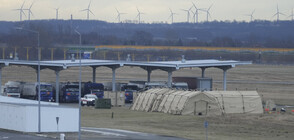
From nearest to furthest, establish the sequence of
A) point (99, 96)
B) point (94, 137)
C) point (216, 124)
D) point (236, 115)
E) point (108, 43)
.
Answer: point (94, 137), point (216, 124), point (236, 115), point (99, 96), point (108, 43)

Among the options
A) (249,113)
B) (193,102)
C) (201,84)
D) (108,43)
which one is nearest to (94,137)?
(193,102)

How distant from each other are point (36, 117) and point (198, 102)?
18852mm

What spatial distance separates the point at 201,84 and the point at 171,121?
72.2 ft

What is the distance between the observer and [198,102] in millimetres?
52156

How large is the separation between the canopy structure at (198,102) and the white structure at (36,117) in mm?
15722

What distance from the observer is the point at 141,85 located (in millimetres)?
72188

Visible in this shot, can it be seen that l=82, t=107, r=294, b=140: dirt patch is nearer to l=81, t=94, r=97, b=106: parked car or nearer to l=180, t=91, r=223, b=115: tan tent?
l=180, t=91, r=223, b=115: tan tent

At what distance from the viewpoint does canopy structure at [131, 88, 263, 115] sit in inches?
2053

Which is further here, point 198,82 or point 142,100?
point 198,82

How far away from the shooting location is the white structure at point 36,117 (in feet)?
123

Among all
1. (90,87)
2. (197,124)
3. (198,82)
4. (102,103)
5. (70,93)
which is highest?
(198,82)

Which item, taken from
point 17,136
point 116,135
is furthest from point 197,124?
point 17,136

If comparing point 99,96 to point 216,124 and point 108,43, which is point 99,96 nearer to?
point 216,124

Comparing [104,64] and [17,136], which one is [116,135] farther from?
[104,64]
